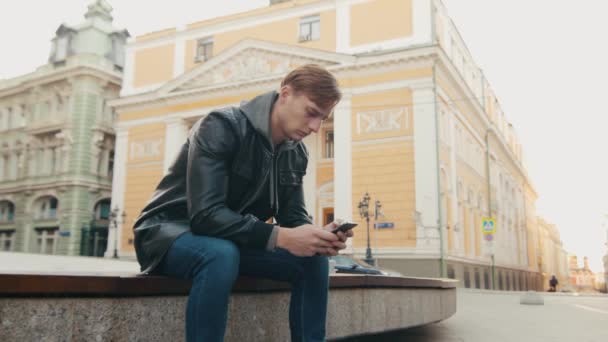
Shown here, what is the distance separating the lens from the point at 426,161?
2219 cm

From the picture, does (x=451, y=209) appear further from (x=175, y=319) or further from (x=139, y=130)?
(x=175, y=319)

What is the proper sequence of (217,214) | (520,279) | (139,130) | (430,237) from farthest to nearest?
1. (520,279)
2. (139,130)
3. (430,237)
4. (217,214)

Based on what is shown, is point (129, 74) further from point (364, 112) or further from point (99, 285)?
point (99, 285)

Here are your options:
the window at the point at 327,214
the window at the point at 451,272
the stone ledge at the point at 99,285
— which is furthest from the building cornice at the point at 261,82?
the stone ledge at the point at 99,285

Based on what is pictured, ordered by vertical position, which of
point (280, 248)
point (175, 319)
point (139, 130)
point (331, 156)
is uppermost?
point (139, 130)

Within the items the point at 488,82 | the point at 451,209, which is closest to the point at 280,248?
the point at 451,209

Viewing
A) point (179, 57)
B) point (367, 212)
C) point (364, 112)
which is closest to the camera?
point (367, 212)

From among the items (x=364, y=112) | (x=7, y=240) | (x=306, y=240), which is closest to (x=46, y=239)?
(x=7, y=240)

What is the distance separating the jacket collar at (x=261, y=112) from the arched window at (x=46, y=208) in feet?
108

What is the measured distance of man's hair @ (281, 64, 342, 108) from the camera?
2510 mm

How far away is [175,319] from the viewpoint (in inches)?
99.9

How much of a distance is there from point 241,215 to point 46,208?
3399cm

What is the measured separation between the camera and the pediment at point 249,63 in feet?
81.9

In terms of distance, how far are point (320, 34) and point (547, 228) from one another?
56134 millimetres
